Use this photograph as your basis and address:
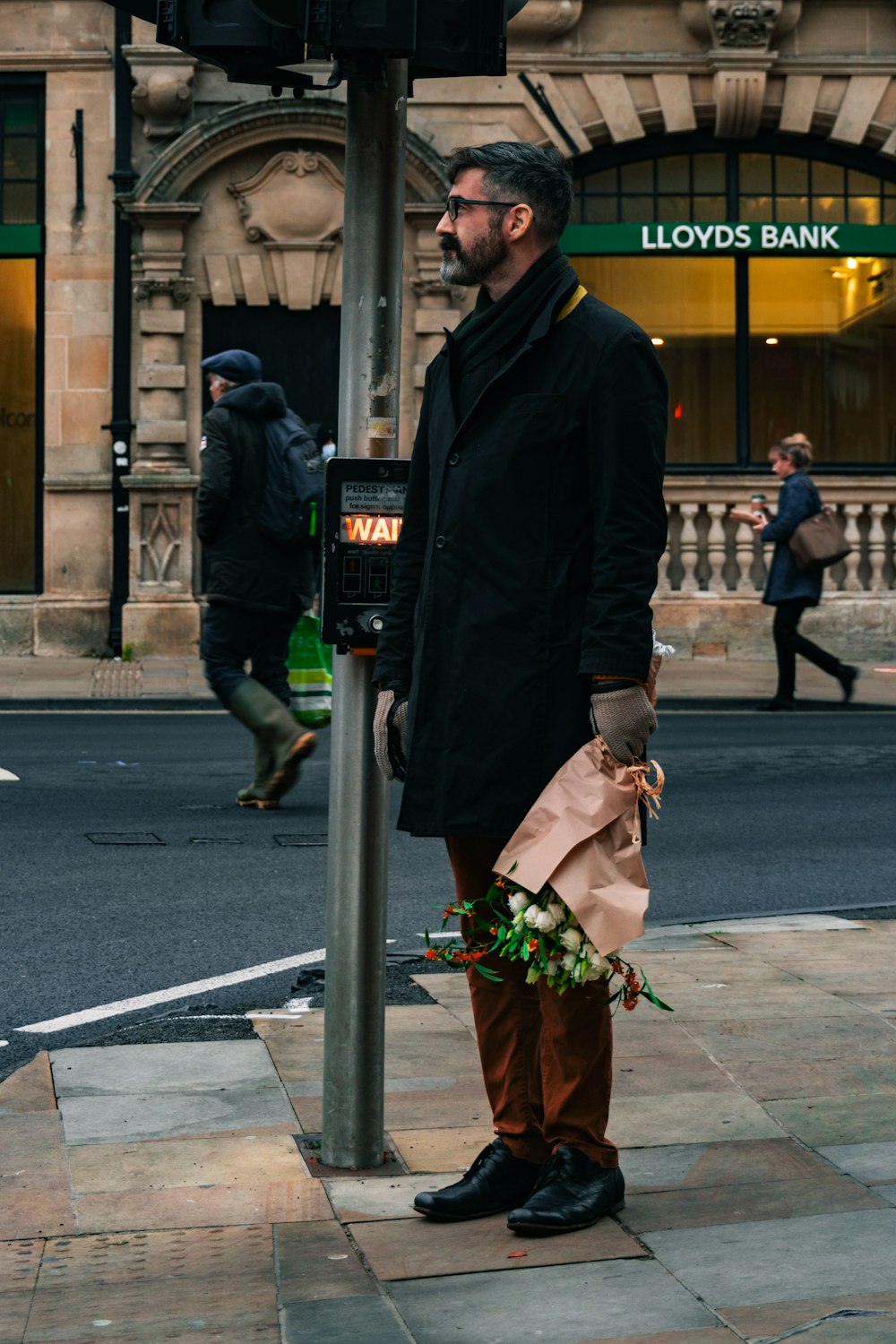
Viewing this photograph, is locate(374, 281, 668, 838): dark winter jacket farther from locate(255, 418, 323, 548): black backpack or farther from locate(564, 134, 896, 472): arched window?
locate(564, 134, 896, 472): arched window

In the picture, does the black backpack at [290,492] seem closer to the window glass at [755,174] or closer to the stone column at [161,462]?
the stone column at [161,462]

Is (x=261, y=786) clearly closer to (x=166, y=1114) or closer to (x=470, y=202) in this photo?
(x=166, y=1114)

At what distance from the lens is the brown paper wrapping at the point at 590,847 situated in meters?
3.63

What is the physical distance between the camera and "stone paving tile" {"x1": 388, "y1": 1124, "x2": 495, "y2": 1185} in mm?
4152

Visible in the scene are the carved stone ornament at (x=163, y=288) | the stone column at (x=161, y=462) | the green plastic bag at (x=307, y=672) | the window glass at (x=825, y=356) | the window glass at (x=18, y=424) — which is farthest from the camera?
the window glass at (x=825, y=356)

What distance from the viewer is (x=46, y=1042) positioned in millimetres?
5406

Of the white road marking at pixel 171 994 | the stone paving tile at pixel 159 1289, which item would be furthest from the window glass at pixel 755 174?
the stone paving tile at pixel 159 1289

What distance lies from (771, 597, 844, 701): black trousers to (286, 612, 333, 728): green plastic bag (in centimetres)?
588

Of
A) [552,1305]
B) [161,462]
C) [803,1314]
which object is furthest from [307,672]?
[161,462]

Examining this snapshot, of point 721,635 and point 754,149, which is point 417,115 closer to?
point 754,149

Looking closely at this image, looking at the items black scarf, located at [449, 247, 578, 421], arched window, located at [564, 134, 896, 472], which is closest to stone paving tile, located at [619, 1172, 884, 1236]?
black scarf, located at [449, 247, 578, 421]

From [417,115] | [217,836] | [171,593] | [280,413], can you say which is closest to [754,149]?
[417,115]

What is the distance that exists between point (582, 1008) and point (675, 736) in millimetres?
9463

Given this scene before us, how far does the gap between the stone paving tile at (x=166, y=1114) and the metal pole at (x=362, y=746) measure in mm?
363
